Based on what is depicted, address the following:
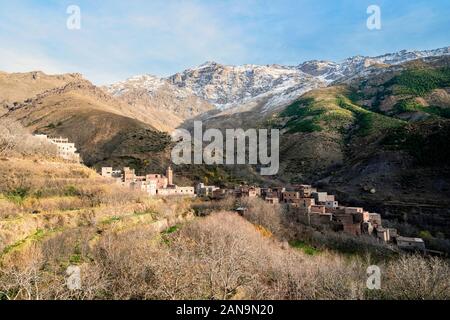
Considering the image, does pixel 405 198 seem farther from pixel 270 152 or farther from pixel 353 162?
pixel 270 152

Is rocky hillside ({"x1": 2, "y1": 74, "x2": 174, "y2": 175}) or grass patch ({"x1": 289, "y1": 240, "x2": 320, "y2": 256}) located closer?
grass patch ({"x1": 289, "y1": 240, "x2": 320, "y2": 256})

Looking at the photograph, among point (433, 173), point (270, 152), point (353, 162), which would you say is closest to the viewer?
point (433, 173)

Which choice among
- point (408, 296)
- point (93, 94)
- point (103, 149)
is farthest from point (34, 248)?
point (93, 94)

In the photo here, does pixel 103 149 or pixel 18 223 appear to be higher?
pixel 103 149

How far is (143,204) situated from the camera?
40844 millimetres

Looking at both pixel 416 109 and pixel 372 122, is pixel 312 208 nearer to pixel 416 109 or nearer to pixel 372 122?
pixel 372 122

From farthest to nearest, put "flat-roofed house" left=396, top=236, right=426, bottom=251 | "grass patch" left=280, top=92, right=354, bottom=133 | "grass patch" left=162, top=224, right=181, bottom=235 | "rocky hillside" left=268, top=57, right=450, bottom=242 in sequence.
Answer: "grass patch" left=280, top=92, right=354, bottom=133, "rocky hillside" left=268, top=57, right=450, bottom=242, "flat-roofed house" left=396, top=236, right=426, bottom=251, "grass patch" left=162, top=224, right=181, bottom=235

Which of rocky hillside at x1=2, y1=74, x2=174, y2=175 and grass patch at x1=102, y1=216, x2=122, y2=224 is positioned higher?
rocky hillside at x1=2, y1=74, x2=174, y2=175

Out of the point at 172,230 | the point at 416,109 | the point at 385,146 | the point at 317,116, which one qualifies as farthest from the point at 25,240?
the point at 416,109

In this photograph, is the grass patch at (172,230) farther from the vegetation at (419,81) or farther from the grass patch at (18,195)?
the vegetation at (419,81)

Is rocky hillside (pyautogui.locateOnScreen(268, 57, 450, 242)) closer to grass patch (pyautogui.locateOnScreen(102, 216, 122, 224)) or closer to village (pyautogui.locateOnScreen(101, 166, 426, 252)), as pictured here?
village (pyautogui.locateOnScreen(101, 166, 426, 252))

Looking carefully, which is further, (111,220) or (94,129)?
(94,129)

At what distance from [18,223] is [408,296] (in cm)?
2151

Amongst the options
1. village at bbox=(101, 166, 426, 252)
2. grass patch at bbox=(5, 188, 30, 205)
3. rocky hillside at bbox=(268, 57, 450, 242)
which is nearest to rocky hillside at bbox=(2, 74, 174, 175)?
village at bbox=(101, 166, 426, 252)
